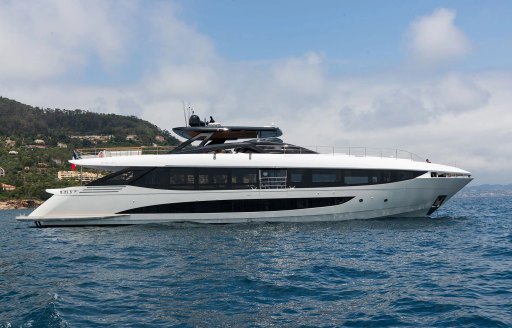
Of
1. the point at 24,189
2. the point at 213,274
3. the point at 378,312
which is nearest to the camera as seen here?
the point at 378,312

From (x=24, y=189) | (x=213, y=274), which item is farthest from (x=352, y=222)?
(x=24, y=189)

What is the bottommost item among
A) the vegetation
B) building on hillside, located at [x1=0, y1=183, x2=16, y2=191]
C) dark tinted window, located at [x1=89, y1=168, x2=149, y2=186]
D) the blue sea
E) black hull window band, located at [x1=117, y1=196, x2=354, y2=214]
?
the blue sea

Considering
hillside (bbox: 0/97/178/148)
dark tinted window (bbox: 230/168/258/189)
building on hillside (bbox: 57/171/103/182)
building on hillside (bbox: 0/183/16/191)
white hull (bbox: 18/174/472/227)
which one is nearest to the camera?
white hull (bbox: 18/174/472/227)

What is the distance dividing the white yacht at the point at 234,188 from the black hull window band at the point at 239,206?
5 centimetres

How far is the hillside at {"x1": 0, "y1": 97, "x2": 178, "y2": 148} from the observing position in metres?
138

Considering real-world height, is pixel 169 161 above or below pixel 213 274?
above

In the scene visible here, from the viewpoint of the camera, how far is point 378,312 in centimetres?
793

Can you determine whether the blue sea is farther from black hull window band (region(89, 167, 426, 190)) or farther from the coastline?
the coastline

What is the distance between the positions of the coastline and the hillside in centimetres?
6034

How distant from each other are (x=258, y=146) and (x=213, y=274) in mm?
13038

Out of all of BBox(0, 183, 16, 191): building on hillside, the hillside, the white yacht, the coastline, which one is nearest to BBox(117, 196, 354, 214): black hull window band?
the white yacht

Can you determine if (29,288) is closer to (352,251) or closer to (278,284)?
(278,284)

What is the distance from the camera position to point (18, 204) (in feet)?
236

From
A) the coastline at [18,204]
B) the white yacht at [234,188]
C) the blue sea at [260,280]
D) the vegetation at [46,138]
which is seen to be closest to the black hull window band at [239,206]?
the white yacht at [234,188]
